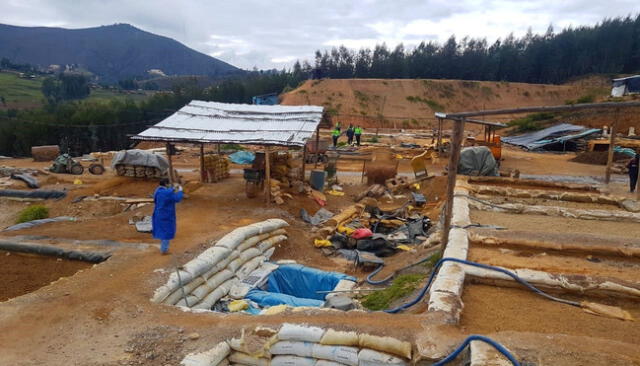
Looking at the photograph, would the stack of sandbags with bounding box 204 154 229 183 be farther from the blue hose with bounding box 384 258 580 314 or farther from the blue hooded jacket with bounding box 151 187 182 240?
the blue hose with bounding box 384 258 580 314

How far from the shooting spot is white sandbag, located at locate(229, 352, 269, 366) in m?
4.68

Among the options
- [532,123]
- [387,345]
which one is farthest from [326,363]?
[532,123]

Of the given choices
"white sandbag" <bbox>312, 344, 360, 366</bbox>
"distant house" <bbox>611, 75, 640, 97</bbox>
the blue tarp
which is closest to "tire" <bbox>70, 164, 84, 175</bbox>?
"white sandbag" <bbox>312, 344, 360, 366</bbox>

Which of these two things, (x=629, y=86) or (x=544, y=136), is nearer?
(x=544, y=136)

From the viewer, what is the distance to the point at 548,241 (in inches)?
258

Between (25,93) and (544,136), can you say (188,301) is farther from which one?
(25,93)

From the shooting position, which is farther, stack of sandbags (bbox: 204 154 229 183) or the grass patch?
stack of sandbags (bbox: 204 154 229 183)

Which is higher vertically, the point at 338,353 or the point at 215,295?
the point at 338,353

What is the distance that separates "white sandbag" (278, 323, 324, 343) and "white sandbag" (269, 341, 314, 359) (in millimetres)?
43

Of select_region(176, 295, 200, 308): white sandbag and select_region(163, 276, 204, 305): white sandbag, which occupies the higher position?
select_region(163, 276, 204, 305): white sandbag

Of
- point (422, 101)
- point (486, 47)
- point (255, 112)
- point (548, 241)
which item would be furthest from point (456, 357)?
point (486, 47)

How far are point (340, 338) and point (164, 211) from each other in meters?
4.40

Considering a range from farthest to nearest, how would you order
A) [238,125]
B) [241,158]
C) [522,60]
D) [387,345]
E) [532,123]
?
1. [522,60]
2. [532,123]
3. [241,158]
4. [238,125]
5. [387,345]

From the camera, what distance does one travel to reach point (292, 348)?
4586 millimetres
